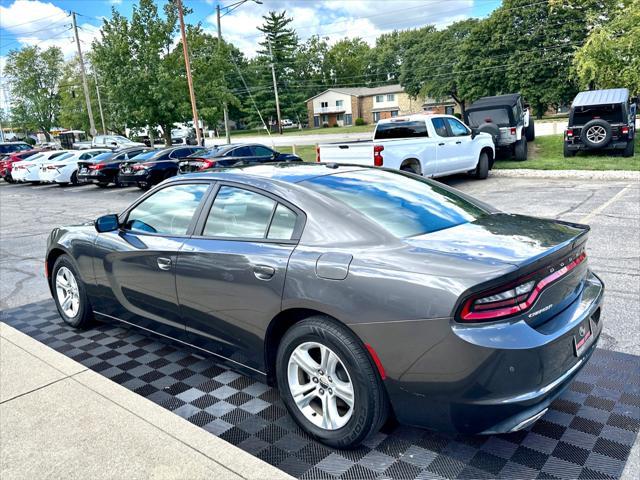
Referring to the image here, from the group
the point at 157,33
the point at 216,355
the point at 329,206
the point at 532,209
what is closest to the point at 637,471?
the point at 329,206

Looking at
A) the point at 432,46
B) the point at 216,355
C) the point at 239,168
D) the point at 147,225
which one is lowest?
the point at 216,355

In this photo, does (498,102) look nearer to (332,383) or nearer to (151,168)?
(151,168)

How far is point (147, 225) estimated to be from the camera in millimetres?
4070

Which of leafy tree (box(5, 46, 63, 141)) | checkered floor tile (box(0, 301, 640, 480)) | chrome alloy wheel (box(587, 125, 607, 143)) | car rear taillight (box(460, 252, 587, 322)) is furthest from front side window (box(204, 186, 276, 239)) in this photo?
leafy tree (box(5, 46, 63, 141))

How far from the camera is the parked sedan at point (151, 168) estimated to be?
696 inches

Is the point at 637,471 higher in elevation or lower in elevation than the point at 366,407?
lower

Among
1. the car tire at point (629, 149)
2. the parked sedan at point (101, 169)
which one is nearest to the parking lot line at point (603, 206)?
the car tire at point (629, 149)

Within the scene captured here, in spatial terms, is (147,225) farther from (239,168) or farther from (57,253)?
(57,253)

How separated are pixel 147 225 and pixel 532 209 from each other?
26.5 ft

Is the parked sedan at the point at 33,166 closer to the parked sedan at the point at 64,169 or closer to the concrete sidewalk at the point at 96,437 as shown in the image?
the parked sedan at the point at 64,169

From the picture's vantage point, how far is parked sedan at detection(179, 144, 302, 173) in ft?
52.8

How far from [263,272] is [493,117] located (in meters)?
16.4

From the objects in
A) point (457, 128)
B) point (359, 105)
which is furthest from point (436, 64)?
point (457, 128)

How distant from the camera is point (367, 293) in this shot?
2.58 meters
